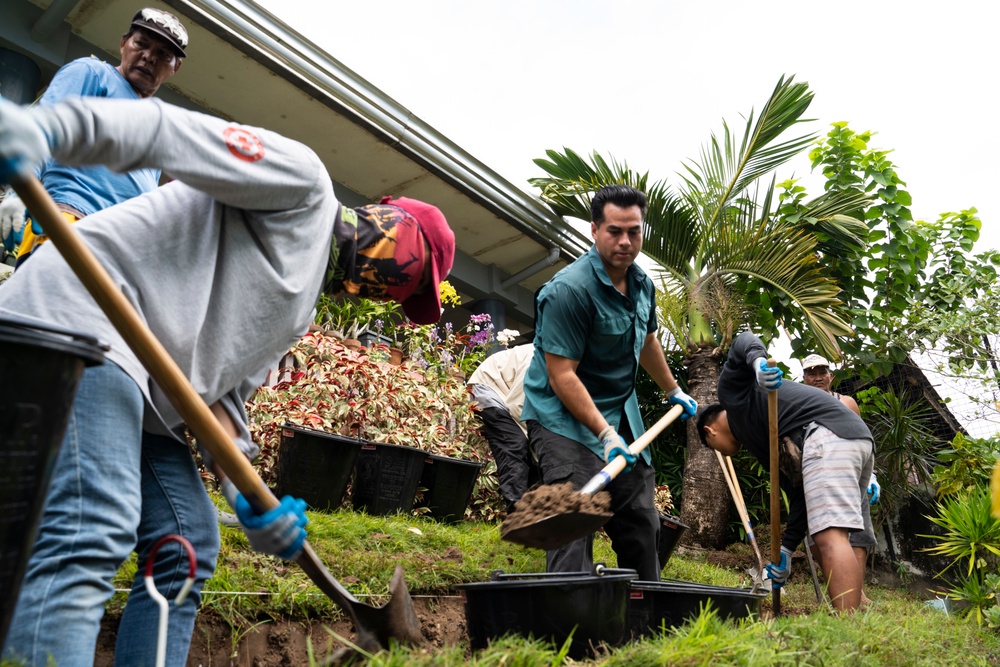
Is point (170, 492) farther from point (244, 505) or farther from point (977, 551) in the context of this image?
point (977, 551)

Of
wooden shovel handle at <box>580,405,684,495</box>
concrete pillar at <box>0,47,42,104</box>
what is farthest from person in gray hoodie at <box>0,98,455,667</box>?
concrete pillar at <box>0,47,42,104</box>

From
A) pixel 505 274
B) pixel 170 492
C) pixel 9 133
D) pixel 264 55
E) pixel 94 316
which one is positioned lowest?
pixel 170 492

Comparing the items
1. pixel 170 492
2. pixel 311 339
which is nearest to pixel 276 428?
pixel 311 339

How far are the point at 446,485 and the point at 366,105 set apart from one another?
350 cm

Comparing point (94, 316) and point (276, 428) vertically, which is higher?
point (94, 316)

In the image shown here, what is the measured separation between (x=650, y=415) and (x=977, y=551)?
412cm

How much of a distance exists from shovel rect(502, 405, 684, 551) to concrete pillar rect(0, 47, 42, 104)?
199 inches

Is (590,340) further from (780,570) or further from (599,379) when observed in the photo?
(780,570)

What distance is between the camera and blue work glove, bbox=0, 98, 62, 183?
3.81ft

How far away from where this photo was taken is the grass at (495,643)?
2.17m

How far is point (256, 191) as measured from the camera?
1671mm

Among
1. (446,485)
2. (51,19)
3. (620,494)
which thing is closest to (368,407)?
(446,485)

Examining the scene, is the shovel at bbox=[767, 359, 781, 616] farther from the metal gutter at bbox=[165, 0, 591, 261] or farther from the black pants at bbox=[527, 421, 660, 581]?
the metal gutter at bbox=[165, 0, 591, 261]

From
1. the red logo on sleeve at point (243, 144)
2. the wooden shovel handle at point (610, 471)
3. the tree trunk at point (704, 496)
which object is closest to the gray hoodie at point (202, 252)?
the red logo on sleeve at point (243, 144)
